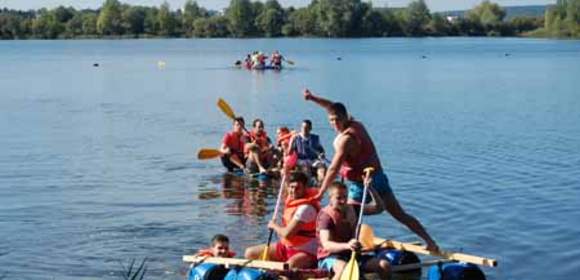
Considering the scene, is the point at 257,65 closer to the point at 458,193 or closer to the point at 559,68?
the point at 559,68

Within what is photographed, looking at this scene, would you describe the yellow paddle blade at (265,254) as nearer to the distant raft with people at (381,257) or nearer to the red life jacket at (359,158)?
the distant raft with people at (381,257)

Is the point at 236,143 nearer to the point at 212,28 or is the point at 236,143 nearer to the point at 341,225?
the point at 341,225

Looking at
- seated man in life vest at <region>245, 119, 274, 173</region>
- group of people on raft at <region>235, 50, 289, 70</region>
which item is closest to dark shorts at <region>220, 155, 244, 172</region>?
seated man in life vest at <region>245, 119, 274, 173</region>

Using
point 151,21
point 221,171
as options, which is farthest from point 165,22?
point 221,171

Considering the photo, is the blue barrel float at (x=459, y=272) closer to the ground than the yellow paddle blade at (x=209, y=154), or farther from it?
farther from it

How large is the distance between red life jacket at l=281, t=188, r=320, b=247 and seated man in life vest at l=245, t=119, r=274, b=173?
10.0 m

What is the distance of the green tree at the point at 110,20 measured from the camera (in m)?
182

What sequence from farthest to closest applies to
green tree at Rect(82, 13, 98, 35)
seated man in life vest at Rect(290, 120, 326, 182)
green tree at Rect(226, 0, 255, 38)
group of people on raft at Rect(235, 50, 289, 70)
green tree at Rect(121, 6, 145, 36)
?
green tree at Rect(121, 6, 145, 36) < green tree at Rect(82, 13, 98, 35) < green tree at Rect(226, 0, 255, 38) < group of people on raft at Rect(235, 50, 289, 70) < seated man in life vest at Rect(290, 120, 326, 182)

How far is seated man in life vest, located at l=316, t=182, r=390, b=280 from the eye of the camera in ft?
36.6

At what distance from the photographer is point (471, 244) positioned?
52.1ft

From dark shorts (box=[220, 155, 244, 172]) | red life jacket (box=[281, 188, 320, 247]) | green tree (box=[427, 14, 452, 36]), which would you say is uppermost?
red life jacket (box=[281, 188, 320, 247])

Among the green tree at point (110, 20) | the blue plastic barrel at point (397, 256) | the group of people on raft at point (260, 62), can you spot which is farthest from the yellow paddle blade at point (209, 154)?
the green tree at point (110, 20)

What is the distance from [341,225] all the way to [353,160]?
123 cm

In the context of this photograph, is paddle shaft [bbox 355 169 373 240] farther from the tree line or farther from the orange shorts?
the tree line
